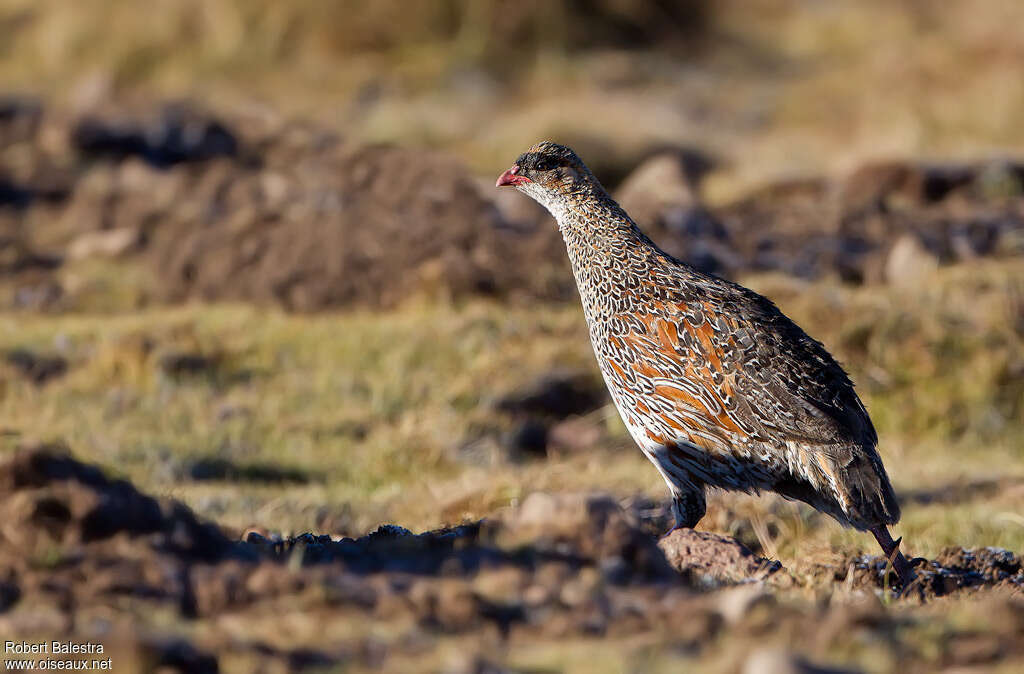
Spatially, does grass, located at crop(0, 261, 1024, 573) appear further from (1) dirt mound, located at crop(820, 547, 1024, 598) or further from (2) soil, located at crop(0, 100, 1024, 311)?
(1) dirt mound, located at crop(820, 547, 1024, 598)

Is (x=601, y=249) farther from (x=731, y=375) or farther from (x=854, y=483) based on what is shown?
(x=854, y=483)

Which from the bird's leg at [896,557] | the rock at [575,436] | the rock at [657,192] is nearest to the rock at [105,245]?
the rock at [657,192]

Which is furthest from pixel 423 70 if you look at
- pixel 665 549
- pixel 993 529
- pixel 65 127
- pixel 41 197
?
pixel 665 549

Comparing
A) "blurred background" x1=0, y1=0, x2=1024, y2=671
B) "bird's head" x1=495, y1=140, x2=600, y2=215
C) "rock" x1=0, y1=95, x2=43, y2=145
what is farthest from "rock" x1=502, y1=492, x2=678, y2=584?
"rock" x1=0, y1=95, x2=43, y2=145

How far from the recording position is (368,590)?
12.2 ft

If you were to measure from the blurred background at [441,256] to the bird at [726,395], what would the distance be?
1.23 ft

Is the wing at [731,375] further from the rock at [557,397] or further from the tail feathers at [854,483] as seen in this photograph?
the rock at [557,397]

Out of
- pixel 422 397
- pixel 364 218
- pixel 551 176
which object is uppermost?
pixel 364 218

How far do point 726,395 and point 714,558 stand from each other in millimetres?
850

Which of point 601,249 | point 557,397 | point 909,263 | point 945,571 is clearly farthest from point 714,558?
point 909,263

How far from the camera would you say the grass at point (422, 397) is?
785 centimetres

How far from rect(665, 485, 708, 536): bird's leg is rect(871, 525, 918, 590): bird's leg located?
2.38ft

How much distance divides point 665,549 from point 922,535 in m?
→ 2.39

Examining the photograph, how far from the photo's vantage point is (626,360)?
18.6 ft
